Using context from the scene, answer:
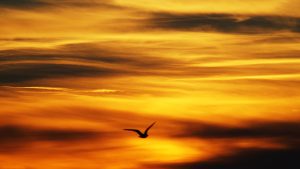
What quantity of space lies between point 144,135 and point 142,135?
122 centimetres

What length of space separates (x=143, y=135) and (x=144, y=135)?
2.10 ft

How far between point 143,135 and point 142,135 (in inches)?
22.8

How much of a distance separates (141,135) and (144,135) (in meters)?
1.49

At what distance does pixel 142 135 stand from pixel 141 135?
0.93 ft

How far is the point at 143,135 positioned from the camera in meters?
127

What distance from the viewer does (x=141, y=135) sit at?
12588 cm

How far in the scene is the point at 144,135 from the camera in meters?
127
